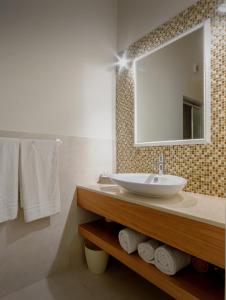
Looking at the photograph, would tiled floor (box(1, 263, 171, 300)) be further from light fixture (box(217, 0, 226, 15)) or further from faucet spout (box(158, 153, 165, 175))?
light fixture (box(217, 0, 226, 15))

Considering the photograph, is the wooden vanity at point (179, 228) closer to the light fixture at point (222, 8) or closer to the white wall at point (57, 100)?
the white wall at point (57, 100)

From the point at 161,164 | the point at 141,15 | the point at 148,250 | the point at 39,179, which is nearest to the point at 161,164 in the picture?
the point at 161,164

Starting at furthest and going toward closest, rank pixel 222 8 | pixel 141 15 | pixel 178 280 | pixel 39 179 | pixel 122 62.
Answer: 1. pixel 122 62
2. pixel 141 15
3. pixel 39 179
4. pixel 222 8
5. pixel 178 280

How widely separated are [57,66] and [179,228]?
1.50 meters

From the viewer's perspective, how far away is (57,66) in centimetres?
161

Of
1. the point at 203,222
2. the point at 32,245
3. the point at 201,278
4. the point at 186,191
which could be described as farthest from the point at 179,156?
the point at 32,245

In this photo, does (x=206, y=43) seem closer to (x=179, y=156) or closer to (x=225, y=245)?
(x=179, y=156)

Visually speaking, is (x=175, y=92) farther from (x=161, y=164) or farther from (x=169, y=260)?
(x=169, y=260)

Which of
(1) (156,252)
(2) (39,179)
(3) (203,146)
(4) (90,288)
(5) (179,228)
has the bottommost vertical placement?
(4) (90,288)

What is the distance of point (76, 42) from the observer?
5.64 feet

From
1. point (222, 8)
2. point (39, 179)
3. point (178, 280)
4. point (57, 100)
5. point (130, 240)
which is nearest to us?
point (178, 280)

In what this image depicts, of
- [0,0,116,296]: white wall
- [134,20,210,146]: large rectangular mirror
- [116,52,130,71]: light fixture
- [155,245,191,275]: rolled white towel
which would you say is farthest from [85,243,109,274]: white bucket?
[116,52,130,71]: light fixture

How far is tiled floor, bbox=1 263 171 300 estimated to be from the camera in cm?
139

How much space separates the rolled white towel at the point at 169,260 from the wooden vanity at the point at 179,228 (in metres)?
0.03
